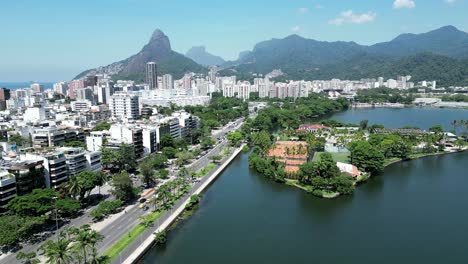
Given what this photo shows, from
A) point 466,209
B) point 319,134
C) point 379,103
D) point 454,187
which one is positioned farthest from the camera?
point 379,103

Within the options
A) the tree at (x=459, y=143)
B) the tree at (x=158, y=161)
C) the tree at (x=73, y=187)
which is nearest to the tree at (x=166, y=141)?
the tree at (x=158, y=161)

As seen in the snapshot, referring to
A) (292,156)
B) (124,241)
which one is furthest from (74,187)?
(292,156)

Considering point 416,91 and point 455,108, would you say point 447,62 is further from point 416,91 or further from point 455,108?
point 455,108

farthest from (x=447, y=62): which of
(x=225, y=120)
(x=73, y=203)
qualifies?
(x=73, y=203)

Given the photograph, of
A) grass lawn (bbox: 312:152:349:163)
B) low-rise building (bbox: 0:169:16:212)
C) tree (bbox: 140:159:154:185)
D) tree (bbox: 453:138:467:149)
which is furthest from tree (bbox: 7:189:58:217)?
tree (bbox: 453:138:467:149)

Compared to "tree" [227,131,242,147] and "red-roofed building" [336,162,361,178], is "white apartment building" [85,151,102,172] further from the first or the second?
"red-roofed building" [336,162,361,178]

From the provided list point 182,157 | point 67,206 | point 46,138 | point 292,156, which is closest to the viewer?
point 67,206

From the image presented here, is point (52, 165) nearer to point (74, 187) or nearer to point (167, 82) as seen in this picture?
point (74, 187)

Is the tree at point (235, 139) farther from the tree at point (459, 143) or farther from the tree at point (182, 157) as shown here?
the tree at point (459, 143)
